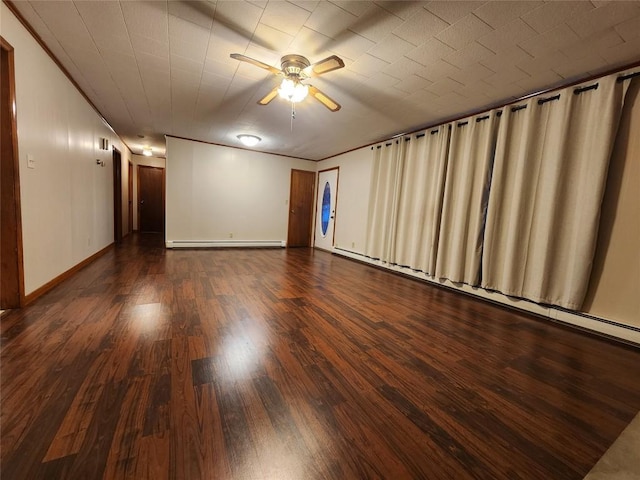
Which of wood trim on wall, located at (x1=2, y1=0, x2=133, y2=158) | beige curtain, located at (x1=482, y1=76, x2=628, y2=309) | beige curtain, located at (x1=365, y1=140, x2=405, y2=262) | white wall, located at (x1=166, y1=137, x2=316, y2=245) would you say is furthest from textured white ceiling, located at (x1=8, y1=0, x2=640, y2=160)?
white wall, located at (x1=166, y1=137, x2=316, y2=245)

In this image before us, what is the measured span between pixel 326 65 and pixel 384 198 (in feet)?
9.96

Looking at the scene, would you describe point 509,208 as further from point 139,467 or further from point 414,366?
point 139,467

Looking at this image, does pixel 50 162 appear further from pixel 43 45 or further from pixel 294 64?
pixel 294 64

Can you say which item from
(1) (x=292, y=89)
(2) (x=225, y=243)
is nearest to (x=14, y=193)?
(1) (x=292, y=89)

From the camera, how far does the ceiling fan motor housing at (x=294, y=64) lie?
2357 millimetres

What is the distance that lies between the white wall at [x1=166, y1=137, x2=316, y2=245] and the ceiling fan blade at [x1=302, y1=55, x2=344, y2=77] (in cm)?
417

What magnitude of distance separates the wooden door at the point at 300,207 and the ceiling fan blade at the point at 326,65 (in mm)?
4539

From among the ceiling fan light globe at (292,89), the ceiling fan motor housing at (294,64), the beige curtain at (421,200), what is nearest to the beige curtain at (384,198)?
the beige curtain at (421,200)

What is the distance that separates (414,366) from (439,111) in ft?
10.7

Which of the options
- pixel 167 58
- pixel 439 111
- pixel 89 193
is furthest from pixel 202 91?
pixel 439 111

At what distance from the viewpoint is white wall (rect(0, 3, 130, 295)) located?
7.30 feet

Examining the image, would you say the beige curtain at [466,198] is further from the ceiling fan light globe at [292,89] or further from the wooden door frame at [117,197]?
the wooden door frame at [117,197]

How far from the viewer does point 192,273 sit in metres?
3.78

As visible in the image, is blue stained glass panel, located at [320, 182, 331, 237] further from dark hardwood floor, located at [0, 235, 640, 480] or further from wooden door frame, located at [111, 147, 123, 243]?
wooden door frame, located at [111, 147, 123, 243]
